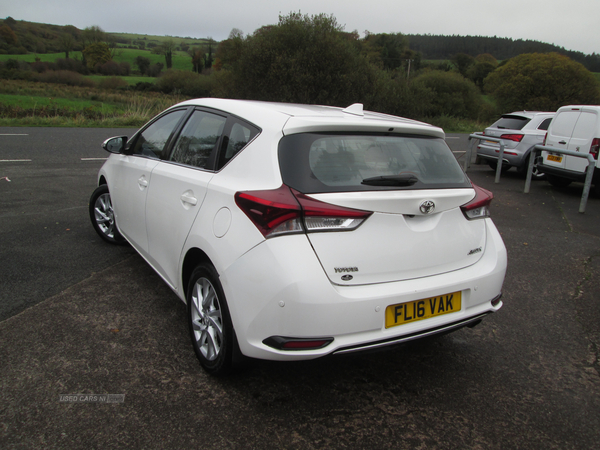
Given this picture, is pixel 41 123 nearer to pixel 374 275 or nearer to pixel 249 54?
pixel 249 54

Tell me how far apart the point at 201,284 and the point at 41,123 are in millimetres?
19268

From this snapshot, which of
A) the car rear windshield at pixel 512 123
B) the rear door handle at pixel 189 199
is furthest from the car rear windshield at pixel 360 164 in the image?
the car rear windshield at pixel 512 123

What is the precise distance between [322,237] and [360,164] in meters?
0.52

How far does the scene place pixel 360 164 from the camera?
8.01ft

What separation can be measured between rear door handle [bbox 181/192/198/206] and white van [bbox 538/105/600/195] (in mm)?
8626

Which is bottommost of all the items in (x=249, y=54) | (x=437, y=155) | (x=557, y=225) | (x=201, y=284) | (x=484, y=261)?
(x=557, y=225)

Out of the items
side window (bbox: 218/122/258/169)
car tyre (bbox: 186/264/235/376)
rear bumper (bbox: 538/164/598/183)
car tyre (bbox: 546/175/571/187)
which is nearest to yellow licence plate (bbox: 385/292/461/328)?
car tyre (bbox: 186/264/235/376)

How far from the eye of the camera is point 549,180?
10.7m

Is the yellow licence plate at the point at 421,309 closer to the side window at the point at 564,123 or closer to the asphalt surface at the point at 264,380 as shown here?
the asphalt surface at the point at 264,380

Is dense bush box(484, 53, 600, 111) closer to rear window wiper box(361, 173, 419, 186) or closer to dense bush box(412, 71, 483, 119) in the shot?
dense bush box(412, 71, 483, 119)

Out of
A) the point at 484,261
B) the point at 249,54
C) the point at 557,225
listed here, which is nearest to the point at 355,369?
the point at 484,261

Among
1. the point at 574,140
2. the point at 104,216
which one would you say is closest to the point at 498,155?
the point at 574,140

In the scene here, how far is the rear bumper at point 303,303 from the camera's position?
213 cm

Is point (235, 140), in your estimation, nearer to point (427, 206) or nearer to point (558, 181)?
point (427, 206)
